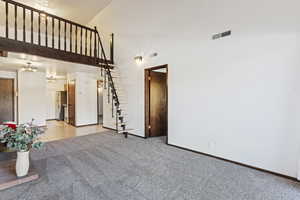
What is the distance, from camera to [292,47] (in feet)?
7.64

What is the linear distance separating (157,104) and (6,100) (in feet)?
22.1

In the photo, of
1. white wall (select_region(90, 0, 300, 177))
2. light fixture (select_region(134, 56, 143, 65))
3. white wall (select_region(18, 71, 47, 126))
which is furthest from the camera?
white wall (select_region(18, 71, 47, 126))

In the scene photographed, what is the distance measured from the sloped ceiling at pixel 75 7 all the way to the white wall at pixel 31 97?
323 cm

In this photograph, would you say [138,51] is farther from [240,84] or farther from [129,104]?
[240,84]

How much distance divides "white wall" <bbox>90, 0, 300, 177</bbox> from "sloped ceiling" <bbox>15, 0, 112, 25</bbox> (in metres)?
1.75

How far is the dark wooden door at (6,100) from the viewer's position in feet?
21.0

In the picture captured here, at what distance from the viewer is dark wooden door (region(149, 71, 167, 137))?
4.96 metres

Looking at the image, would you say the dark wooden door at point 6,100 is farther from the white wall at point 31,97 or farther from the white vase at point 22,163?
the white vase at point 22,163

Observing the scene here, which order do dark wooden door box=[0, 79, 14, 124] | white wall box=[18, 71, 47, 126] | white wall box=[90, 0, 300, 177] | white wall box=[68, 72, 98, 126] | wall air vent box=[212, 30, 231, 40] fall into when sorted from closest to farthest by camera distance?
white wall box=[90, 0, 300, 177], wall air vent box=[212, 30, 231, 40], dark wooden door box=[0, 79, 14, 124], white wall box=[18, 71, 47, 126], white wall box=[68, 72, 98, 126]

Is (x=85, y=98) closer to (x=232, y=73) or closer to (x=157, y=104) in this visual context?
(x=157, y=104)

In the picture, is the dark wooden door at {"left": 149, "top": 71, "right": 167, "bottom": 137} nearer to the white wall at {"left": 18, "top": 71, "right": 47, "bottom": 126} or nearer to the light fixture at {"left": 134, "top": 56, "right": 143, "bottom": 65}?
the light fixture at {"left": 134, "top": 56, "right": 143, "bottom": 65}

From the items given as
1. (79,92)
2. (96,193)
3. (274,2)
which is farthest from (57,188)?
(79,92)

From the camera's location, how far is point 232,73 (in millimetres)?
2934

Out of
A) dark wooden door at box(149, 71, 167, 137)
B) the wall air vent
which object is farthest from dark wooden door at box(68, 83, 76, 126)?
the wall air vent
